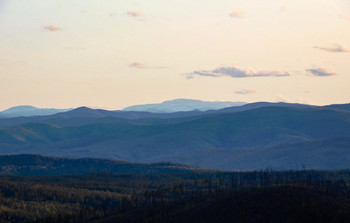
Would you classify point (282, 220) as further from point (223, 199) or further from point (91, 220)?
point (91, 220)

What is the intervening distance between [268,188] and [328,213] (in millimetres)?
28592

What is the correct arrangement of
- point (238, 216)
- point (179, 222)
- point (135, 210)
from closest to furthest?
point (238, 216) → point (179, 222) → point (135, 210)

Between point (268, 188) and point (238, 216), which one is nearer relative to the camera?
point (238, 216)

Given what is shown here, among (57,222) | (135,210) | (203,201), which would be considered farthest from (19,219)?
Answer: (203,201)

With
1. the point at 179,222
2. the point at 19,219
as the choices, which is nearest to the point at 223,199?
the point at 179,222

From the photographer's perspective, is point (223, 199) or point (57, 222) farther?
point (57, 222)

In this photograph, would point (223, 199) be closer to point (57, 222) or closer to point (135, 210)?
point (135, 210)

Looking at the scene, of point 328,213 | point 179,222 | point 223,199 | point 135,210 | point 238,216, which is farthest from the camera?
point 135,210

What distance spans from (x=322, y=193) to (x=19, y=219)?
97.6 metres

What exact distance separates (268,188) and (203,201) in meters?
21.8

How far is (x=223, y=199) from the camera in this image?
15925 centimetres

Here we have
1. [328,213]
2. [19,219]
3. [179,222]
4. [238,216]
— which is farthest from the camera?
[19,219]

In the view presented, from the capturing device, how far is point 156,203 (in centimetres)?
18438

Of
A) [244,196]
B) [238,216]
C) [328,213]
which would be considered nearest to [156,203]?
[244,196]
